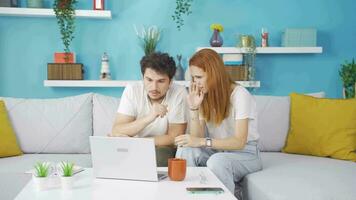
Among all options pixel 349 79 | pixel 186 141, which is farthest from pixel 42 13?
pixel 349 79

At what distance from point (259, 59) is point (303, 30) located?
454 mm

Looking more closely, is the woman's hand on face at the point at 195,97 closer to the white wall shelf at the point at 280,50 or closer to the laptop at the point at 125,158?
the laptop at the point at 125,158

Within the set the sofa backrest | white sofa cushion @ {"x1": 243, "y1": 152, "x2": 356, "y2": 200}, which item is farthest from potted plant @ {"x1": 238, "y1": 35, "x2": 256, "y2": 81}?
white sofa cushion @ {"x1": 243, "y1": 152, "x2": 356, "y2": 200}

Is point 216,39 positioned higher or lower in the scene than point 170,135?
higher

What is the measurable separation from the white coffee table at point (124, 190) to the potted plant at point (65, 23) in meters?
1.92

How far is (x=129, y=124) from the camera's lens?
2.27 metres

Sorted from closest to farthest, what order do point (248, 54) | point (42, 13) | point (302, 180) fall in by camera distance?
point (302, 180)
point (42, 13)
point (248, 54)

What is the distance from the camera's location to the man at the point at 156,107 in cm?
222

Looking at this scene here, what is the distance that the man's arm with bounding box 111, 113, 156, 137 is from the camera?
220 centimetres

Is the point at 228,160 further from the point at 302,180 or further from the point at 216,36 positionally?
the point at 216,36

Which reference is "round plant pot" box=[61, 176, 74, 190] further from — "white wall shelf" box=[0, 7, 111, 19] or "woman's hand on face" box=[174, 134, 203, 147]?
"white wall shelf" box=[0, 7, 111, 19]

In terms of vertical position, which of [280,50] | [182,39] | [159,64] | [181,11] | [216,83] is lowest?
[216,83]

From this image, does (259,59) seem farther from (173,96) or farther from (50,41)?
(50,41)

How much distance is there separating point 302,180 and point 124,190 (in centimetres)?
Answer: 94
